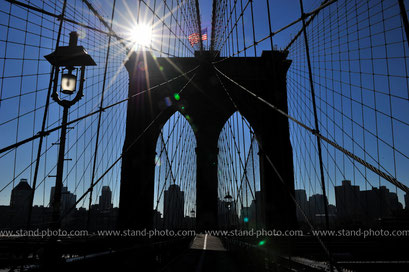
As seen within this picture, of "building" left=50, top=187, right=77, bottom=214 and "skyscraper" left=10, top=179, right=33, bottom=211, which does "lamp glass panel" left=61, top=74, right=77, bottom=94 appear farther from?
"building" left=50, top=187, right=77, bottom=214

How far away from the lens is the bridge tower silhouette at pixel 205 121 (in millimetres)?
15156

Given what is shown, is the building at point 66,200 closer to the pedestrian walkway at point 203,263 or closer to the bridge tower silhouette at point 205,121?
the pedestrian walkway at point 203,263

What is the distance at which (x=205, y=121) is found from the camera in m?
18.6

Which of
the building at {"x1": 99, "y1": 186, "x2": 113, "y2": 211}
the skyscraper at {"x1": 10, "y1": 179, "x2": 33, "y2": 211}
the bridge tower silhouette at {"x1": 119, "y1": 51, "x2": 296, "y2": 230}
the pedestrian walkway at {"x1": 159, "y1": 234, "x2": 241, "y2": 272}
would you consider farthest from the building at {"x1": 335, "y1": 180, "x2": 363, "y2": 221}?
the building at {"x1": 99, "y1": 186, "x2": 113, "y2": 211}

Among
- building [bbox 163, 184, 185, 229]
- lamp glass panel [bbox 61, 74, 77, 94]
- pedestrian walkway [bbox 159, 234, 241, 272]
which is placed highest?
lamp glass panel [bbox 61, 74, 77, 94]

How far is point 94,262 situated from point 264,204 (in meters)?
12.8

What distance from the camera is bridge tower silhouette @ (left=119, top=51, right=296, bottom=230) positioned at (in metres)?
15.2

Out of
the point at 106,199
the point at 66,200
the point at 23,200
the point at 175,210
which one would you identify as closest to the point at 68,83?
the point at 66,200

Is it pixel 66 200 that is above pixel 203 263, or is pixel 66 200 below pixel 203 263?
above

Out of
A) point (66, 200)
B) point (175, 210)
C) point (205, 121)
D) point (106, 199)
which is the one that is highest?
point (205, 121)

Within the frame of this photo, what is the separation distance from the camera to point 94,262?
121 inches

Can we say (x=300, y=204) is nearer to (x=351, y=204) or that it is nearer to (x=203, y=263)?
(x=203, y=263)

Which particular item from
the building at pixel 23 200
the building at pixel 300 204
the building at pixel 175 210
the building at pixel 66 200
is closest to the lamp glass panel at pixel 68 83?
the building at pixel 23 200

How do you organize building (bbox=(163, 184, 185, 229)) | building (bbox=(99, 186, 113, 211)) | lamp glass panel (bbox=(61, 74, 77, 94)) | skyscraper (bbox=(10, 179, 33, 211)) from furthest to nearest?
1. building (bbox=(99, 186, 113, 211))
2. building (bbox=(163, 184, 185, 229))
3. skyscraper (bbox=(10, 179, 33, 211))
4. lamp glass panel (bbox=(61, 74, 77, 94))
